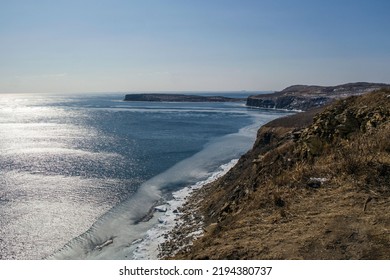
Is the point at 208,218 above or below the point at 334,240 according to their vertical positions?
below

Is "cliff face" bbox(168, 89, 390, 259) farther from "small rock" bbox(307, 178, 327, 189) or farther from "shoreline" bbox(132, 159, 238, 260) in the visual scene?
"shoreline" bbox(132, 159, 238, 260)

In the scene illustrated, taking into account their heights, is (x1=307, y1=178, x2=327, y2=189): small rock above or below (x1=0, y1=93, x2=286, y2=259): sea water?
above

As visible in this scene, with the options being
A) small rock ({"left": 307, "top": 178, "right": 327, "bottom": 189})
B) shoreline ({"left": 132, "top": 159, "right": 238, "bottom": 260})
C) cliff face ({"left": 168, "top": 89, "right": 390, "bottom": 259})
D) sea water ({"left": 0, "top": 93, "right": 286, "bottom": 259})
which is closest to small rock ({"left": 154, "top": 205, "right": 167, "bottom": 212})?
shoreline ({"left": 132, "top": 159, "right": 238, "bottom": 260})

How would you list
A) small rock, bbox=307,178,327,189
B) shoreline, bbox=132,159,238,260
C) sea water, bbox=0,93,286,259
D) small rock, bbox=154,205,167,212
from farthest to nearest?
small rock, bbox=154,205,167,212, sea water, bbox=0,93,286,259, shoreline, bbox=132,159,238,260, small rock, bbox=307,178,327,189

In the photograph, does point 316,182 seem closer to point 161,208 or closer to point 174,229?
point 174,229

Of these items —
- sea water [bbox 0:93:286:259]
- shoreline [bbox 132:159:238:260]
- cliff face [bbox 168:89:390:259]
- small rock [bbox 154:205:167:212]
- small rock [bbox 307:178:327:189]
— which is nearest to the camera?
cliff face [bbox 168:89:390:259]

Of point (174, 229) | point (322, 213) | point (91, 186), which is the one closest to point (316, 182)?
point (322, 213)

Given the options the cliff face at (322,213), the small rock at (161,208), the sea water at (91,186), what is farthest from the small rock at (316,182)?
the small rock at (161,208)

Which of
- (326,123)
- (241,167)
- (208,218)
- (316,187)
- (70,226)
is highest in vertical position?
(326,123)

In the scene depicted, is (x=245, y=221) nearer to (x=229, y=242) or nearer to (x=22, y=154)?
(x=229, y=242)

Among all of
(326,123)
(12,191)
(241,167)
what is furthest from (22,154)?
(326,123)

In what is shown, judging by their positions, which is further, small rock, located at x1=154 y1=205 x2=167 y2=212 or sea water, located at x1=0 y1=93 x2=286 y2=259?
small rock, located at x1=154 y1=205 x2=167 y2=212
